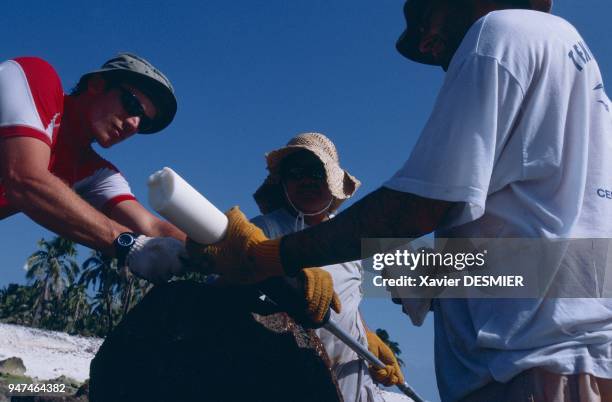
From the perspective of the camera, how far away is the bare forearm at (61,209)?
3.03 m

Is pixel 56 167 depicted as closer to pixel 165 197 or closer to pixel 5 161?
pixel 5 161

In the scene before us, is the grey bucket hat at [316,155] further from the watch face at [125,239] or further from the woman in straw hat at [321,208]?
the watch face at [125,239]

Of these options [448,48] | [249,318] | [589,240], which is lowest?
[249,318]

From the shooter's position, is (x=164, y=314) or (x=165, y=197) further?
(x=164, y=314)

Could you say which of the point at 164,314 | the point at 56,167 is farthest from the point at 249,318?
the point at 56,167

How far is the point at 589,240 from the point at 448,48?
0.85 m

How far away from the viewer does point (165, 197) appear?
1922 mm

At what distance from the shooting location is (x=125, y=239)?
279 cm

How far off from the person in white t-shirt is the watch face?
143 centimetres

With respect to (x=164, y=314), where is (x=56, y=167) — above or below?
above

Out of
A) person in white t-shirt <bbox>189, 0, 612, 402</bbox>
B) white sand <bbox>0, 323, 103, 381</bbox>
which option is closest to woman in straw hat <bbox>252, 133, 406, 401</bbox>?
person in white t-shirt <bbox>189, 0, 612, 402</bbox>

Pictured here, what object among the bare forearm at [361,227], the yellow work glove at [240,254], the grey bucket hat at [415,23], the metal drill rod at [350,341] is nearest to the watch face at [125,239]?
the yellow work glove at [240,254]

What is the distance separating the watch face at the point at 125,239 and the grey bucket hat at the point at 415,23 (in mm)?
1618

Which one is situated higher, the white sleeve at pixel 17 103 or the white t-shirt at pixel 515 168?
the white sleeve at pixel 17 103
